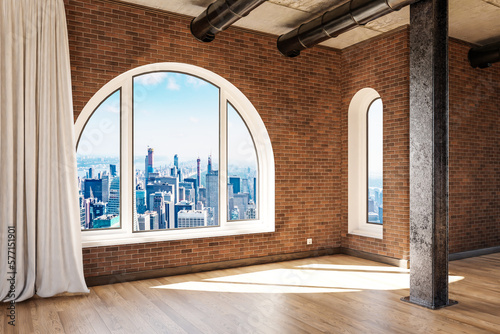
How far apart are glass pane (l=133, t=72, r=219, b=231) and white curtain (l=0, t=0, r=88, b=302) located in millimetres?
1051

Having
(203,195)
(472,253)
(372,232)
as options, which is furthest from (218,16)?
(472,253)

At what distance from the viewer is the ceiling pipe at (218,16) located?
4.35 metres

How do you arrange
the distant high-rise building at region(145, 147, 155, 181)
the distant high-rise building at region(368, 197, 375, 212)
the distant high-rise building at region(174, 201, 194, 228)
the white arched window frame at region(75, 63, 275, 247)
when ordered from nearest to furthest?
the white arched window frame at region(75, 63, 275, 247)
the distant high-rise building at region(145, 147, 155, 181)
the distant high-rise building at region(174, 201, 194, 228)
the distant high-rise building at region(368, 197, 375, 212)

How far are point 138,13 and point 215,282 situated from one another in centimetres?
355

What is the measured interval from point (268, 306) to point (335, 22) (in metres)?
3.43

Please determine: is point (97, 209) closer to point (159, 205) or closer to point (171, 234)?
point (159, 205)

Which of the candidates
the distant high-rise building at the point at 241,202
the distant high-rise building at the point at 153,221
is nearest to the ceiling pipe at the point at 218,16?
the distant high-rise building at the point at 241,202

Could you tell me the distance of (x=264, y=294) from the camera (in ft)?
15.0

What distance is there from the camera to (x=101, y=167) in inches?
206

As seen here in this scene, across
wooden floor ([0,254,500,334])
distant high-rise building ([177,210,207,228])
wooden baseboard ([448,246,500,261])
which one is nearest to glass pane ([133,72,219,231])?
distant high-rise building ([177,210,207,228])

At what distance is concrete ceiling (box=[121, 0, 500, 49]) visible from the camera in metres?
5.17

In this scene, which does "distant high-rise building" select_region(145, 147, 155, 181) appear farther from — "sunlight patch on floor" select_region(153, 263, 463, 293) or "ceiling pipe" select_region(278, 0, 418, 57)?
"ceiling pipe" select_region(278, 0, 418, 57)

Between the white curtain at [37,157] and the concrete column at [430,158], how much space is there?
3.64m

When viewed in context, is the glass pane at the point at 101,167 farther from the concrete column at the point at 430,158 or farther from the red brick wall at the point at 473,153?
the red brick wall at the point at 473,153
